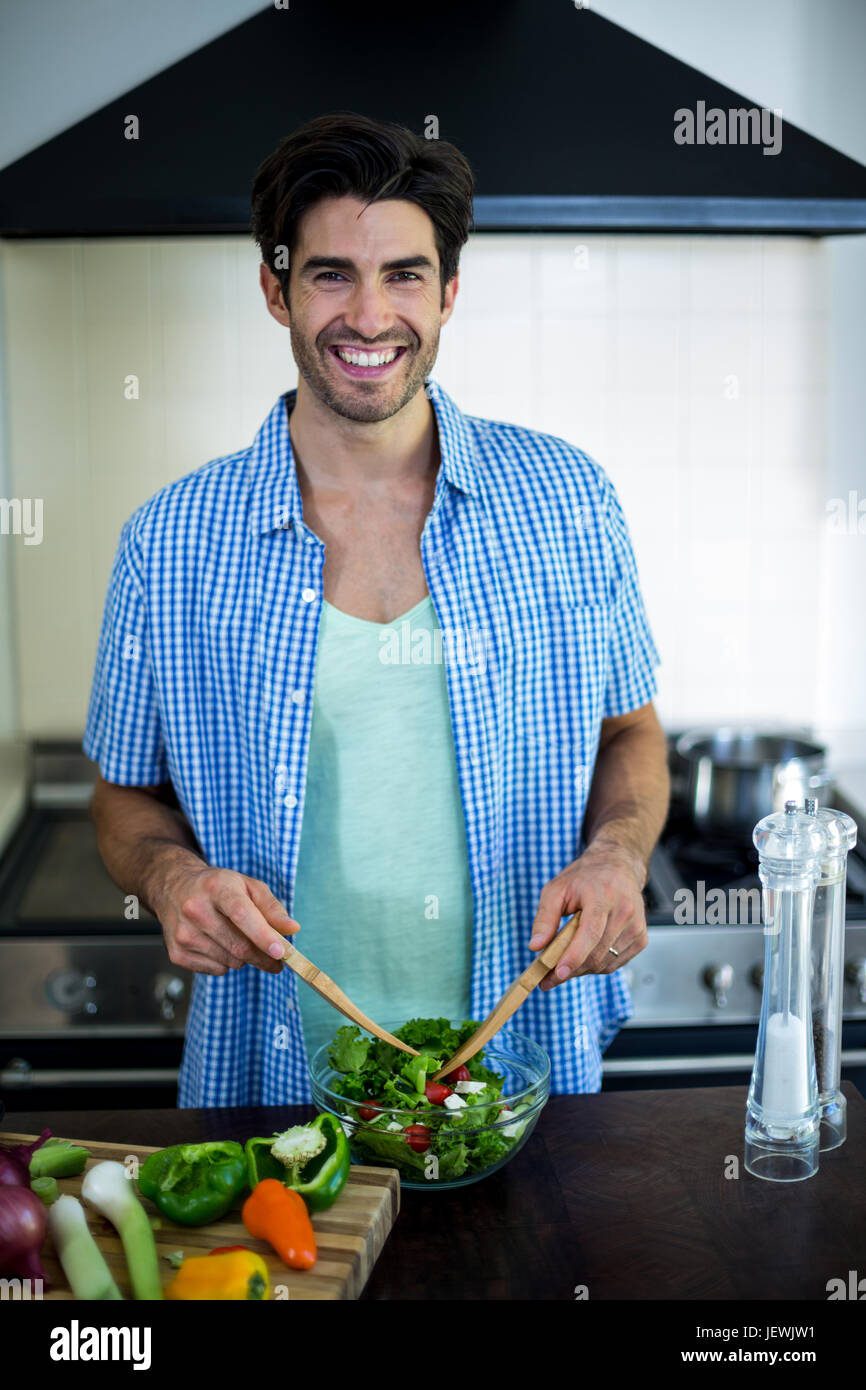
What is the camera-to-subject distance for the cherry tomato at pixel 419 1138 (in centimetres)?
98

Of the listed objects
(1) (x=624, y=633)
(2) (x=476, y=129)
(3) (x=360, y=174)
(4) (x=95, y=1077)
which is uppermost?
(2) (x=476, y=129)

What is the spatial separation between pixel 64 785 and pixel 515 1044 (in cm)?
129

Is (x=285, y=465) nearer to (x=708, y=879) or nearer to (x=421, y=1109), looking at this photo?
(x=421, y=1109)

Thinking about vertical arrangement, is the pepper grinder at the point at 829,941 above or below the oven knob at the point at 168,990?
above

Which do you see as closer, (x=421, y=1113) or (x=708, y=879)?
(x=421, y=1113)

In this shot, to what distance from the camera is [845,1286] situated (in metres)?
0.89

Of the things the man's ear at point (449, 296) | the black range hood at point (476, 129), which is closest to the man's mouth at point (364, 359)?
the man's ear at point (449, 296)

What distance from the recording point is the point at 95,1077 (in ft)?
5.84

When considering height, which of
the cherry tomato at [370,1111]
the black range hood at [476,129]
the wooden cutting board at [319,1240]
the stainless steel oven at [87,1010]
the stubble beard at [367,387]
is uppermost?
the black range hood at [476,129]

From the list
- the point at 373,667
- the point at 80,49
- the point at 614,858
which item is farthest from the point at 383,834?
the point at 80,49

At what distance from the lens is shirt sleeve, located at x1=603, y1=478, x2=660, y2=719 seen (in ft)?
4.68

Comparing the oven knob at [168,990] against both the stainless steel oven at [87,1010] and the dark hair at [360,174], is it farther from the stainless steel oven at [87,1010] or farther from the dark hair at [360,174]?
the dark hair at [360,174]

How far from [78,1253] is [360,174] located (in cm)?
95

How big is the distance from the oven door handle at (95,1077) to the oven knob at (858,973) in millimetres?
908
